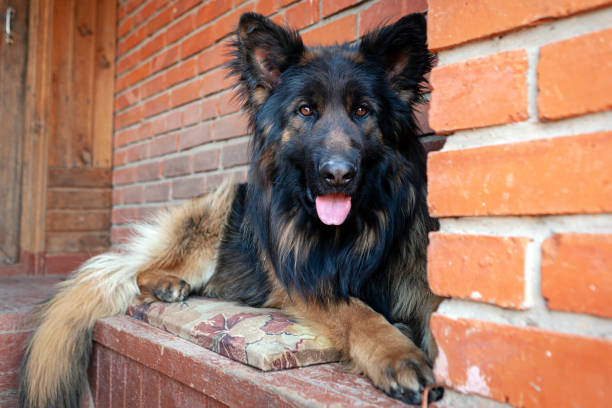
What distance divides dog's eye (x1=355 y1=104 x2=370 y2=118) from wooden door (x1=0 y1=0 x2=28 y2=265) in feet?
11.9

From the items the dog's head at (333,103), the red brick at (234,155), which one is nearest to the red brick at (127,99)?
the red brick at (234,155)

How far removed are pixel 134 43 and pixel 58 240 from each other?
186cm

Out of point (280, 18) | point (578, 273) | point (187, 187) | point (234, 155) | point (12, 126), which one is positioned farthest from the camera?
point (12, 126)

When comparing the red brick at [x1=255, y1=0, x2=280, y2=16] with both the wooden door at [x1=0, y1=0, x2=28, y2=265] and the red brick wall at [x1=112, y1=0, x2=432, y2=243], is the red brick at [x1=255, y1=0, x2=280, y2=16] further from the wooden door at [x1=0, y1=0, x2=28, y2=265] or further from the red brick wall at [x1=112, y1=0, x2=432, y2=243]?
the wooden door at [x1=0, y1=0, x2=28, y2=265]

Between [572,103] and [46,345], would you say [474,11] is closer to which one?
[572,103]

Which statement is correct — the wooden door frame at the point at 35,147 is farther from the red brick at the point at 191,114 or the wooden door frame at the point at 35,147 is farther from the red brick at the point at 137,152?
the red brick at the point at 191,114

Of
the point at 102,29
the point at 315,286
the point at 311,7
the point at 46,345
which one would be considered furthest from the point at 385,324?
the point at 102,29

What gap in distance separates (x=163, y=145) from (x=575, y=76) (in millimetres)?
3446

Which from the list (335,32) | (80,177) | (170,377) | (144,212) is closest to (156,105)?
(144,212)

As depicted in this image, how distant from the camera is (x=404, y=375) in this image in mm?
1210

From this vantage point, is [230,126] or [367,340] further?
[230,126]

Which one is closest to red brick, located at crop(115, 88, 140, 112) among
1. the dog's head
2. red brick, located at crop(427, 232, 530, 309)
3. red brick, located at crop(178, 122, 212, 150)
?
red brick, located at crop(178, 122, 212, 150)

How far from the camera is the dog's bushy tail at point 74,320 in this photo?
6.61ft

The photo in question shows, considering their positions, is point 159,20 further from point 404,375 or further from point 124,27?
point 404,375
